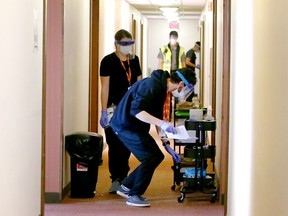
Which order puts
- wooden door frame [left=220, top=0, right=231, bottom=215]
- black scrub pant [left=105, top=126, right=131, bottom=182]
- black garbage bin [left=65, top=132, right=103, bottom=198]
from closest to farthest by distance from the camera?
wooden door frame [left=220, top=0, right=231, bottom=215]
black garbage bin [left=65, top=132, right=103, bottom=198]
black scrub pant [left=105, top=126, right=131, bottom=182]

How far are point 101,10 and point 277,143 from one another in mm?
7047

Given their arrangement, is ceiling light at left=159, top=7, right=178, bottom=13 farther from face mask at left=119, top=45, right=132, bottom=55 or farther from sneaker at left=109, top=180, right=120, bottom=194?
sneaker at left=109, top=180, right=120, bottom=194

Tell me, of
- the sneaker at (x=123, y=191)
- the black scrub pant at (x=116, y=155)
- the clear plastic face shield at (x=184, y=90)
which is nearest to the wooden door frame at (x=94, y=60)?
the black scrub pant at (x=116, y=155)

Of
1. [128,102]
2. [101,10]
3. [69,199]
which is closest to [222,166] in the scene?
[128,102]

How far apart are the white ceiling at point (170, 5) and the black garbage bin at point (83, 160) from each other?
8.65 meters

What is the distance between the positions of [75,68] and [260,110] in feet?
12.7

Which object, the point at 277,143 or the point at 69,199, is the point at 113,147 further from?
the point at 277,143

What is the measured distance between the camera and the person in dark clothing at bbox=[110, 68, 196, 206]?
18.4ft

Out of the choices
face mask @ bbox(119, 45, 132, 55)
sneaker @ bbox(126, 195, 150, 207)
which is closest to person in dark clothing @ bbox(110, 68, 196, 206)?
sneaker @ bbox(126, 195, 150, 207)

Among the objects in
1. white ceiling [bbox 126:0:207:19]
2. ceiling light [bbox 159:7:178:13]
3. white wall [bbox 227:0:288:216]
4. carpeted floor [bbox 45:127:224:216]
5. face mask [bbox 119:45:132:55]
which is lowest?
carpeted floor [bbox 45:127:224:216]

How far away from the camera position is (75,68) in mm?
6785

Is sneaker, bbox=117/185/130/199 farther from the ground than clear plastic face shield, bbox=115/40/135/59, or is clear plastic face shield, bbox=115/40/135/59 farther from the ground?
clear plastic face shield, bbox=115/40/135/59

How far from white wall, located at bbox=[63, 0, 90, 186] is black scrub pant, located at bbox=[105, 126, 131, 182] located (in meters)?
0.43

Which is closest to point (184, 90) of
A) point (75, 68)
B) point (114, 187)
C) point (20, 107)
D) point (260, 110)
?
point (114, 187)
